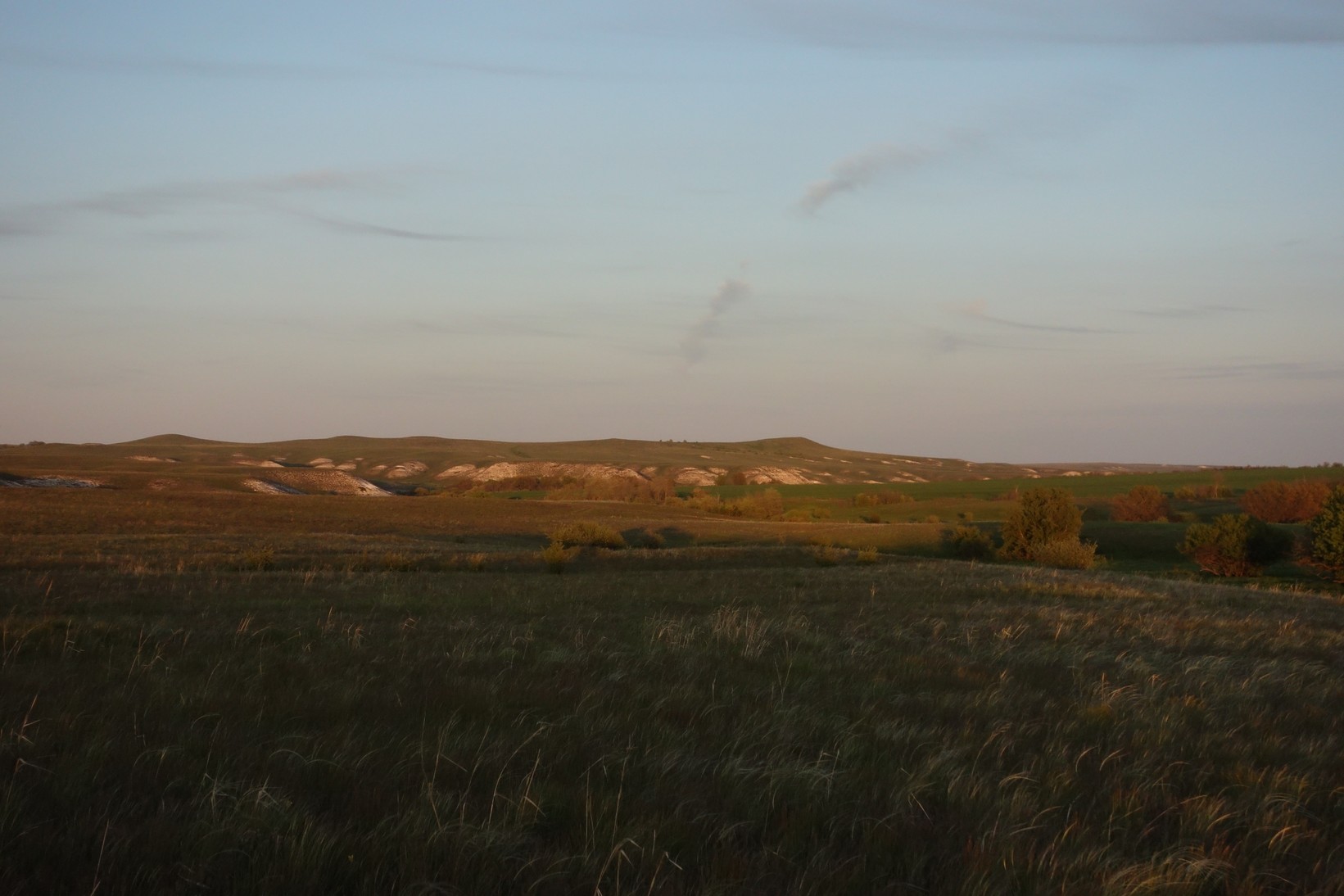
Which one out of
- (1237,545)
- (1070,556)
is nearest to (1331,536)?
(1237,545)

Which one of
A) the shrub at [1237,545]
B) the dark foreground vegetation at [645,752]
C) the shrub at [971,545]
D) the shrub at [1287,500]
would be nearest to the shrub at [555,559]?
the dark foreground vegetation at [645,752]

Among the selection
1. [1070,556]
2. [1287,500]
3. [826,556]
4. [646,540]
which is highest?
[1287,500]

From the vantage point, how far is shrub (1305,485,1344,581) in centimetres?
3881

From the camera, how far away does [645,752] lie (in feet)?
16.3

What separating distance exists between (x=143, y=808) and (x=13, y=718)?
1707 mm

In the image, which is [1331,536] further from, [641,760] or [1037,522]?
[641,760]

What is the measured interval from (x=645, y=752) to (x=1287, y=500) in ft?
274

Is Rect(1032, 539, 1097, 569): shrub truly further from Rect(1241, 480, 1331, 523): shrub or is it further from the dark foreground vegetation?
Rect(1241, 480, 1331, 523): shrub

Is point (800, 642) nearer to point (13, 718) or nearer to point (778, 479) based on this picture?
point (13, 718)

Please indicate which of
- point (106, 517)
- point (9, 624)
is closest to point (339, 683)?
point (9, 624)

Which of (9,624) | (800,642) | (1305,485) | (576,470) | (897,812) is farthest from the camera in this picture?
(576,470)

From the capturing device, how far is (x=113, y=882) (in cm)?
317

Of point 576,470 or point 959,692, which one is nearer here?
point 959,692

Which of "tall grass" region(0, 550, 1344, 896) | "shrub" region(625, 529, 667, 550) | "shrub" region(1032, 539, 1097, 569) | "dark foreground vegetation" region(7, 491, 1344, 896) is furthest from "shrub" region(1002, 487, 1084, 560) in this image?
"tall grass" region(0, 550, 1344, 896)
